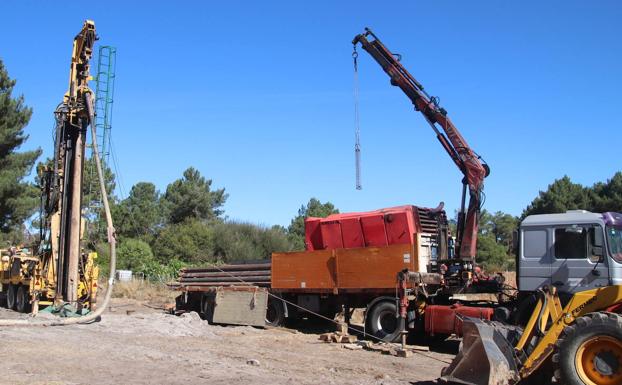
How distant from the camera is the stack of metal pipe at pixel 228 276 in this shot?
63.0ft

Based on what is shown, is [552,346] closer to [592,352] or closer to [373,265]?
[592,352]

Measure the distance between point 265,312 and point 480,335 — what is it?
10.3 meters

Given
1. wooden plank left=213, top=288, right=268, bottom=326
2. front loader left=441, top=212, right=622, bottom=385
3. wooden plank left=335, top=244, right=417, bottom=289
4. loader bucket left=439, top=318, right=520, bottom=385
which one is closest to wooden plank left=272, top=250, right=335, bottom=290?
wooden plank left=335, top=244, right=417, bottom=289

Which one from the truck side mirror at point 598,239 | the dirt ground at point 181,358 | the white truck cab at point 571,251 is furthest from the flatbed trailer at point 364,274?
the truck side mirror at point 598,239

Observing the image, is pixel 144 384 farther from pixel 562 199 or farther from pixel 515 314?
pixel 562 199

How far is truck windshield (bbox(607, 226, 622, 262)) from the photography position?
1178 centimetres

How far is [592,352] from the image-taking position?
315 inches

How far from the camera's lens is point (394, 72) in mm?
17875

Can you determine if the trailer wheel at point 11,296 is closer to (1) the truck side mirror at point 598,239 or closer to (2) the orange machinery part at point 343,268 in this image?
(2) the orange machinery part at point 343,268

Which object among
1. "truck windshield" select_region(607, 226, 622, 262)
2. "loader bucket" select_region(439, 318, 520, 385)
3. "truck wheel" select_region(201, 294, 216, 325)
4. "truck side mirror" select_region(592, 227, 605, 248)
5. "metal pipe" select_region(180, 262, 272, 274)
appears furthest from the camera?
"truck wheel" select_region(201, 294, 216, 325)

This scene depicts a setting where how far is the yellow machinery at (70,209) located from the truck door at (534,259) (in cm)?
1213

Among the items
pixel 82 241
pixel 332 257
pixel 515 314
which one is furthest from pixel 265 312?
pixel 515 314

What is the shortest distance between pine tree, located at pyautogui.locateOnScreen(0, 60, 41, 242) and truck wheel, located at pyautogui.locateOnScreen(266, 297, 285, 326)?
66.7 feet

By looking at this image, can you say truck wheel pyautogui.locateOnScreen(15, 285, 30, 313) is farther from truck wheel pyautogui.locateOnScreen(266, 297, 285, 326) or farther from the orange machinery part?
the orange machinery part
